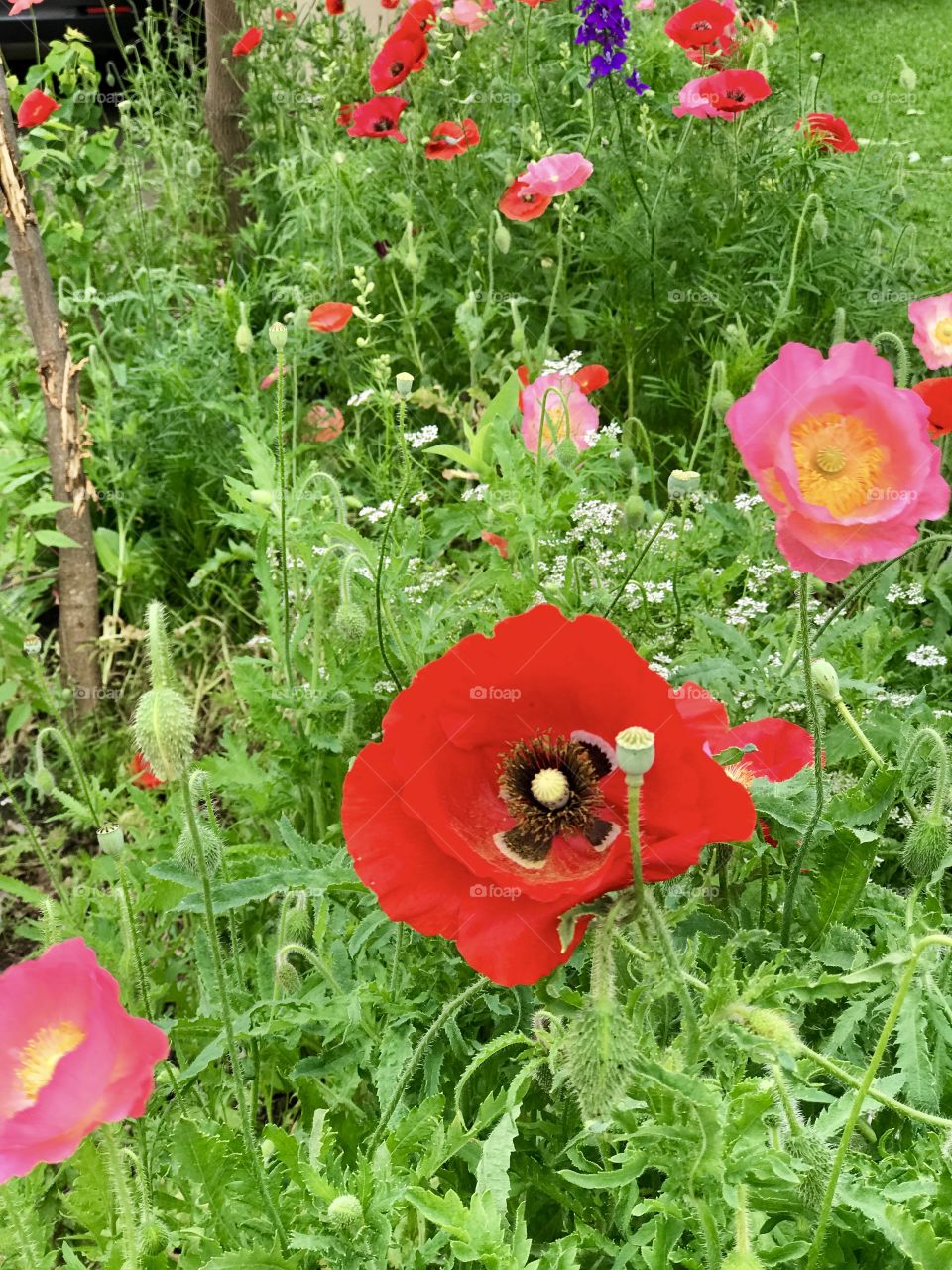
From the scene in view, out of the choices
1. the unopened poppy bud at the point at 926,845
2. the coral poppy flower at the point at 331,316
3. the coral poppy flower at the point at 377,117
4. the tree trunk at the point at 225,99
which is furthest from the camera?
the tree trunk at the point at 225,99

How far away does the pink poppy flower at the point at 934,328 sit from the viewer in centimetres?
228

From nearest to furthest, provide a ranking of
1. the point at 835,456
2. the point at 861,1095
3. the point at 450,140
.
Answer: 1. the point at 861,1095
2. the point at 835,456
3. the point at 450,140

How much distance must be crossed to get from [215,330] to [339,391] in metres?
0.44

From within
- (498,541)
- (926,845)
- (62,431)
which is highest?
(926,845)

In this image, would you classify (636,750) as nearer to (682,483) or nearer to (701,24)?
(682,483)

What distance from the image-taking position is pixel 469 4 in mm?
3869

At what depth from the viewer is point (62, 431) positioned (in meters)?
2.96

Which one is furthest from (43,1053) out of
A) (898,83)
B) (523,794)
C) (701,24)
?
(898,83)

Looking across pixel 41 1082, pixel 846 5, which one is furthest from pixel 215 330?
pixel 846 5

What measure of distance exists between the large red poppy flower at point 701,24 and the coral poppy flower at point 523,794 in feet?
8.96

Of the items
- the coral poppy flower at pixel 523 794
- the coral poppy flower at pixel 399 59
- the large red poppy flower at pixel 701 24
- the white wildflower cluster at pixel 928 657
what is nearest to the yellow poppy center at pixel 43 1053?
the coral poppy flower at pixel 523 794

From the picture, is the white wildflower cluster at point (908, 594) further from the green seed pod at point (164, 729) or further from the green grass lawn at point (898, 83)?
the green grass lawn at point (898, 83)

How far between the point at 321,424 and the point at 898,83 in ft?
9.50

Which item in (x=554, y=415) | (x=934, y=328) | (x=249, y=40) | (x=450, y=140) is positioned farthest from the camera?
(x=249, y=40)
